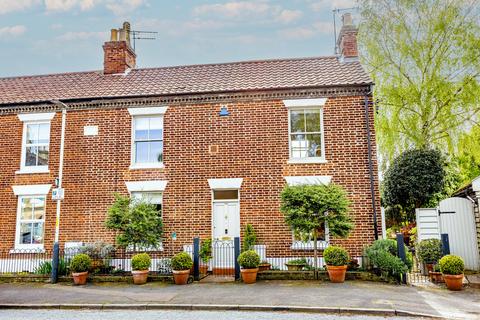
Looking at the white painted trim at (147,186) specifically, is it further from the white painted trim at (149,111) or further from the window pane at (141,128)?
the white painted trim at (149,111)

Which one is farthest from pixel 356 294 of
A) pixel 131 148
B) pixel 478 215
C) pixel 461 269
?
pixel 131 148

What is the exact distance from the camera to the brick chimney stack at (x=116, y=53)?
1772 centimetres

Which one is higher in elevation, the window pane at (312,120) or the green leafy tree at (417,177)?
the window pane at (312,120)

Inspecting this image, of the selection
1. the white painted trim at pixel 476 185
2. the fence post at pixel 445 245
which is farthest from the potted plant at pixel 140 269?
the white painted trim at pixel 476 185

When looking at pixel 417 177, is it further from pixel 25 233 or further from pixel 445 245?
pixel 25 233

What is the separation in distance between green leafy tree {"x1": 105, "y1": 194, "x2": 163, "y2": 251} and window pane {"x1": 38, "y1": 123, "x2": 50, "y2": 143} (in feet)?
14.8

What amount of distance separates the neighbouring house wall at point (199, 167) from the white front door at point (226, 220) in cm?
27

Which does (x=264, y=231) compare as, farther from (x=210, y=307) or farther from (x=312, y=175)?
(x=210, y=307)

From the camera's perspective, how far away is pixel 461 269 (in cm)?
1078

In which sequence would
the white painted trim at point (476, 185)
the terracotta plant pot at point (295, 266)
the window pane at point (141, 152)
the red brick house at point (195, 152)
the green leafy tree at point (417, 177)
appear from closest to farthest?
the white painted trim at point (476, 185) → the terracotta plant pot at point (295, 266) → the red brick house at point (195, 152) → the window pane at point (141, 152) → the green leafy tree at point (417, 177)

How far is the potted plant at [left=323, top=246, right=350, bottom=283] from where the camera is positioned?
11.4 meters

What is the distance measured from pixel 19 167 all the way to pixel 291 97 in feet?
35.2

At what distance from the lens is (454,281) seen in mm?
10742

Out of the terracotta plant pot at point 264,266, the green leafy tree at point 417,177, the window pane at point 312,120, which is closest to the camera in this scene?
the terracotta plant pot at point 264,266
